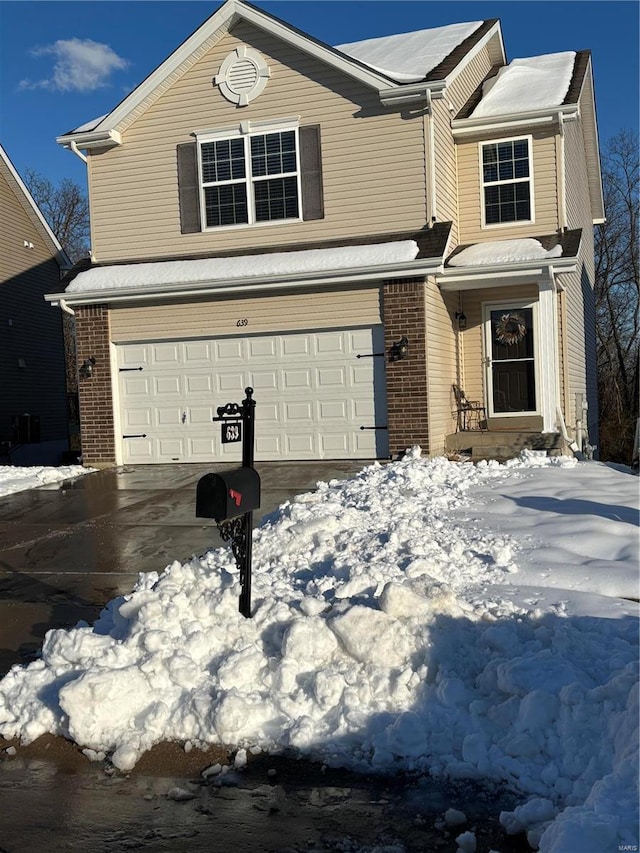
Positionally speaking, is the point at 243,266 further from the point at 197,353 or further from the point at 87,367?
the point at 87,367

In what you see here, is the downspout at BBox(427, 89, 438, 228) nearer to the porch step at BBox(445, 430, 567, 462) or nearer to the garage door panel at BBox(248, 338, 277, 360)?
the garage door panel at BBox(248, 338, 277, 360)

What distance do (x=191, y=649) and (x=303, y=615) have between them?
684 millimetres

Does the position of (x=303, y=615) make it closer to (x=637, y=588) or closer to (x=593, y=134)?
(x=637, y=588)

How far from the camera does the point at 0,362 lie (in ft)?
66.6

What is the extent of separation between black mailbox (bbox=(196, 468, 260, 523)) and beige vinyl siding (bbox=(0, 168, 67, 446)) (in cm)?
1679

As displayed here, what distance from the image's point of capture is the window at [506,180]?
579 inches

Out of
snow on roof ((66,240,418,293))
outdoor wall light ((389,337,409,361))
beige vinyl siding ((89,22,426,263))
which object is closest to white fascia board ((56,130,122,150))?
beige vinyl siding ((89,22,426,263))

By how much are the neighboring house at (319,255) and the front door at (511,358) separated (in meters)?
0.04

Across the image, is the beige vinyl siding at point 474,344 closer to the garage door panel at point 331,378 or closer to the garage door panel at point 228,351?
the garage door panel at point 331,378

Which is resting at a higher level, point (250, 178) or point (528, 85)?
point (528, 85)

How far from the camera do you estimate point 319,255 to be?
43.3ft

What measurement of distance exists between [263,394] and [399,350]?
98.2 inches

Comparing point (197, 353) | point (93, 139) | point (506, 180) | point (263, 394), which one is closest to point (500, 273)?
point (506, 180)

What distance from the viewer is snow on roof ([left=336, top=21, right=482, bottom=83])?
1400cm
